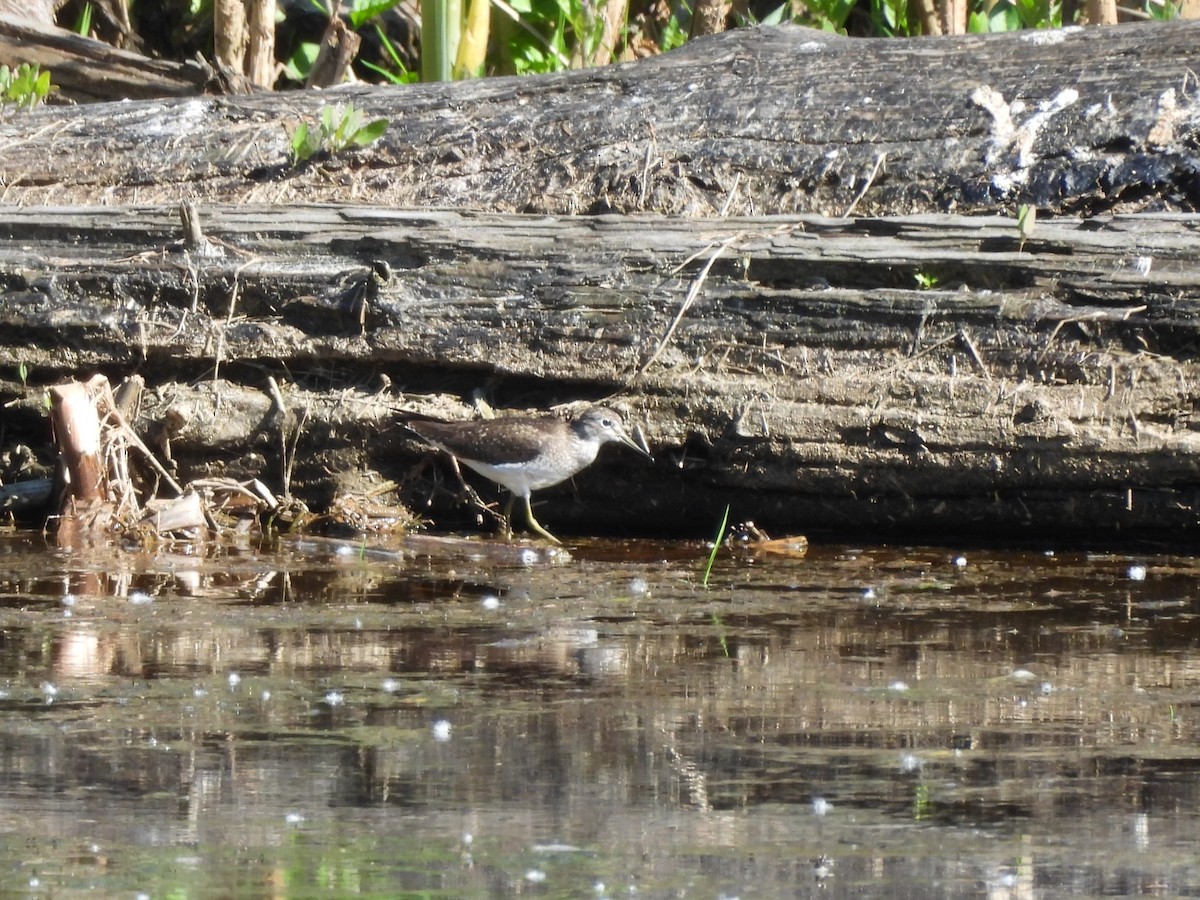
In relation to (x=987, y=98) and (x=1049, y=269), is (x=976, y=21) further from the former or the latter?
(x=1049, y=269)

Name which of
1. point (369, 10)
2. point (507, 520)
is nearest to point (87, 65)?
point (369, 10)

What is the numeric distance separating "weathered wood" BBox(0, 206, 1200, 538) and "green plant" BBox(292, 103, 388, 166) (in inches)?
28.8

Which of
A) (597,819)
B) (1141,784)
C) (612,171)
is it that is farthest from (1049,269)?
(597,819)

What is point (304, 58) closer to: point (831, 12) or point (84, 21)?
point (84, 21)

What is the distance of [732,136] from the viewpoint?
7.62 meters

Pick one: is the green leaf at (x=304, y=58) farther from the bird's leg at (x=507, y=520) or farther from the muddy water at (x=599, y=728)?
the muddy water at (x=599, y=728)

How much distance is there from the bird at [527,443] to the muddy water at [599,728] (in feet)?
1.57

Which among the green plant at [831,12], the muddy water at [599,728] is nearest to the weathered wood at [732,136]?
the muddy water at [599,728]

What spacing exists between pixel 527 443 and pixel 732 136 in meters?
1.94

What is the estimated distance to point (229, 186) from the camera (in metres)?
7.88

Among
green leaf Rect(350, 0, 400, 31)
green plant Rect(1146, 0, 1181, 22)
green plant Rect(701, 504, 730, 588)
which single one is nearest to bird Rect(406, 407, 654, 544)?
green plant Rect(701, 504, 730, 588)

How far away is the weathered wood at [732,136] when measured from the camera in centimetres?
718

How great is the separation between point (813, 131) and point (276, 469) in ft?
9.21

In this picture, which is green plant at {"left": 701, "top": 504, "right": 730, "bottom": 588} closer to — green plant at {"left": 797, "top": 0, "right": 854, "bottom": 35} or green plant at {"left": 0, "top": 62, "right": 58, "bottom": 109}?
green plant at {"left": 0, "top": 62, "right": 58, "bottom": 109}
